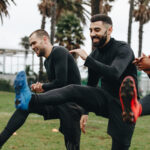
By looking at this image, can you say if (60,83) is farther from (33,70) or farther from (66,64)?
(33,70)

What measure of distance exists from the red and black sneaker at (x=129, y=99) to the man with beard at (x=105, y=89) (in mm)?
444

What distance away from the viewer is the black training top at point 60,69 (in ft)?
17.4

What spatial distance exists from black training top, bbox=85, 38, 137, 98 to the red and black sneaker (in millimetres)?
443

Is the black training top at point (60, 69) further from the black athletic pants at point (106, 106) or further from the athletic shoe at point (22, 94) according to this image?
the athletic shoe at point (22, 94)

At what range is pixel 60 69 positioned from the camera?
17.3 feet

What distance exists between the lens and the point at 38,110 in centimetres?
530

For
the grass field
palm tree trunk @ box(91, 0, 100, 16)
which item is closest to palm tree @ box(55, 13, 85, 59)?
palm tree trunk @ box(91, 0, 100, 16)

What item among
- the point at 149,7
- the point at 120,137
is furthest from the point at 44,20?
the point at 120,137

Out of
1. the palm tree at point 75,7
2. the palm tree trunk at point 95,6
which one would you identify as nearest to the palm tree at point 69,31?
the palm tree at point 75,7

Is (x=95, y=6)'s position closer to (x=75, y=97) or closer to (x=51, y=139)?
(x=51, y=139)

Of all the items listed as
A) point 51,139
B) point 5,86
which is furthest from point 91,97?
point 5,86

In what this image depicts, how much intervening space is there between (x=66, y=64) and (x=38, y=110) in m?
0.74

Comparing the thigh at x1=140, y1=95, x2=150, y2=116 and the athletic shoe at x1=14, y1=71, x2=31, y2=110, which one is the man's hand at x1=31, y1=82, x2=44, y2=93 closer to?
the athletic shoe at x1=14, y1=71, x2=31, y2=110

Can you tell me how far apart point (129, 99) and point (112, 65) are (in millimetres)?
572
